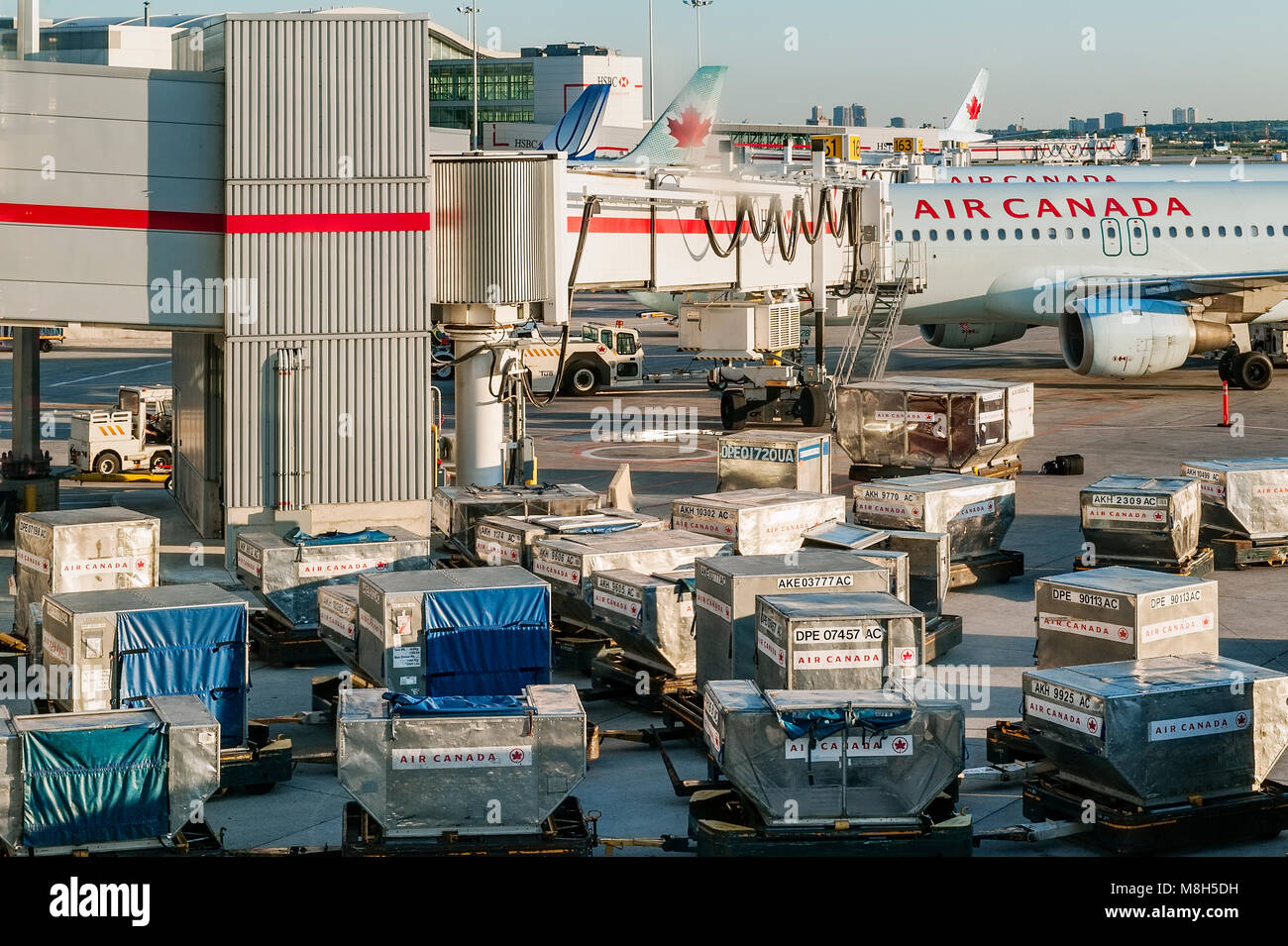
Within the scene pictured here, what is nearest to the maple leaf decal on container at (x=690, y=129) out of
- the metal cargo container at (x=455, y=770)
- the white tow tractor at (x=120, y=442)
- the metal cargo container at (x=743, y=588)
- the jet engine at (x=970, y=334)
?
the jet engine at (x=970, y=334)

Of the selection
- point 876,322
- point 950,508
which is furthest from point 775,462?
point 876,322

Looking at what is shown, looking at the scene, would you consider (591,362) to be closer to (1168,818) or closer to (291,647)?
(291,647)

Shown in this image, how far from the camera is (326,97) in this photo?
23641 mm

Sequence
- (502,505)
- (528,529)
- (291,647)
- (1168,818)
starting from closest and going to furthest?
1. (1168,818)
2. (291,647)
3. (528,529)
4. (502,505)

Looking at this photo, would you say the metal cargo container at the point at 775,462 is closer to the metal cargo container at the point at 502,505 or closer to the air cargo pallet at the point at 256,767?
the metal cargo container at the point at 502,505

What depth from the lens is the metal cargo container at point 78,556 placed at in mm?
19422

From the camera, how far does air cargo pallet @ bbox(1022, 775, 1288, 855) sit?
13.4 m

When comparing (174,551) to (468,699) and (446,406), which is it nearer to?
(468,699)

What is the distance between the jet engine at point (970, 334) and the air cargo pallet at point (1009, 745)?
1268 inches

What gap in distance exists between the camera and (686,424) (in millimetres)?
39188

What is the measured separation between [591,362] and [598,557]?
26.3 metres

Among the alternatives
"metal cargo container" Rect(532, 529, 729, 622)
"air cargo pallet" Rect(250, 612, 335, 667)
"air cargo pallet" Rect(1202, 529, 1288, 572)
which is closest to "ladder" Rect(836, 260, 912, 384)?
"air cargo pallet" Rect(1202, 529, 1288, 572)

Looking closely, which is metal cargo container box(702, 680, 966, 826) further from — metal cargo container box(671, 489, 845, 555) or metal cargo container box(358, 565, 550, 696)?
metal cargo container box(671, 489, 845, 555)
